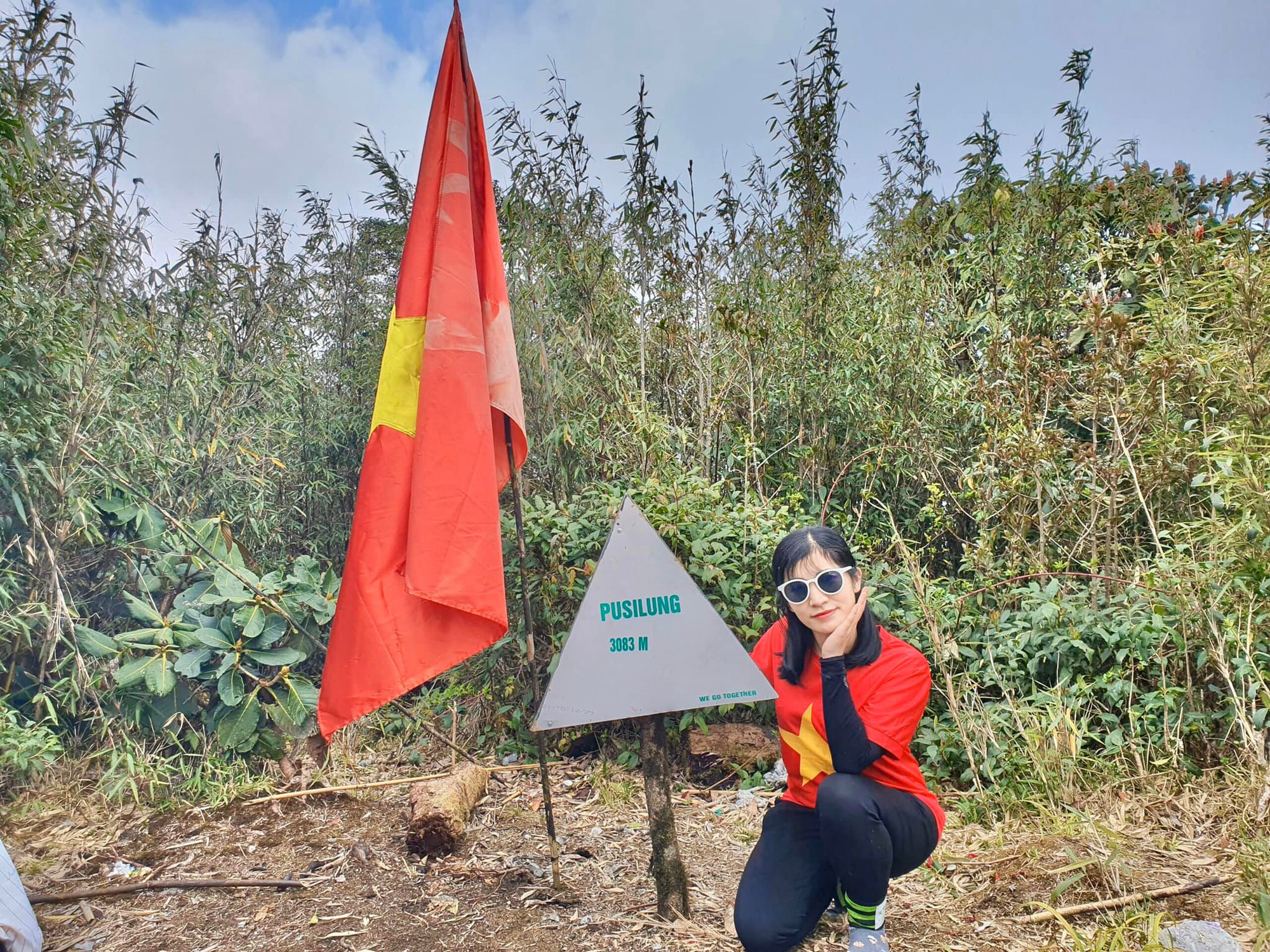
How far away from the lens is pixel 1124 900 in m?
2.26

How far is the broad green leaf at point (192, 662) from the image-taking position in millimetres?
3406

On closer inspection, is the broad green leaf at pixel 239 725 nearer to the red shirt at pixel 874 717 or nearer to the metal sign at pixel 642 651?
the metal sign at pixel 642 651

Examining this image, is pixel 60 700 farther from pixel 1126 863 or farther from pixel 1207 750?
pixel 1207 750

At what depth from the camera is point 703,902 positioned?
100.0 inches

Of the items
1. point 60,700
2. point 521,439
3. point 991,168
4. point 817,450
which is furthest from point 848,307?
point 60,700

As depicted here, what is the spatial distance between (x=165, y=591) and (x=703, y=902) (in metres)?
2.88

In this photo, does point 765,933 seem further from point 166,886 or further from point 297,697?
point 297,697

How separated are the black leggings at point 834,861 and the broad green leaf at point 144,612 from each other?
2.76 m

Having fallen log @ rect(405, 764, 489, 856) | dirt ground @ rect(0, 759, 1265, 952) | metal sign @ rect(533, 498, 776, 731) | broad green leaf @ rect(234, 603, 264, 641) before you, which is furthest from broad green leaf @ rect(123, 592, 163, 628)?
metal sign @ rect(533, 498, 776, 731)

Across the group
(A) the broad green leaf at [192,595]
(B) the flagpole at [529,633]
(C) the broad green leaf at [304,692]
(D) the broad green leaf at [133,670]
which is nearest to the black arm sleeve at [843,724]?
(B) the flagpole at [529,633]

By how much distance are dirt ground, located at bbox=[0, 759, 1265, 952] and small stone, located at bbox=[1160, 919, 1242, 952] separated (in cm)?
10

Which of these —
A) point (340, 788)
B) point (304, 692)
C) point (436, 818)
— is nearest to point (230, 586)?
point (304, 692)

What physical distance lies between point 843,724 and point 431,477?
52.7 inches

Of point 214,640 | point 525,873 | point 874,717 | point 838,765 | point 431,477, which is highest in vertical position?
point 431,477
